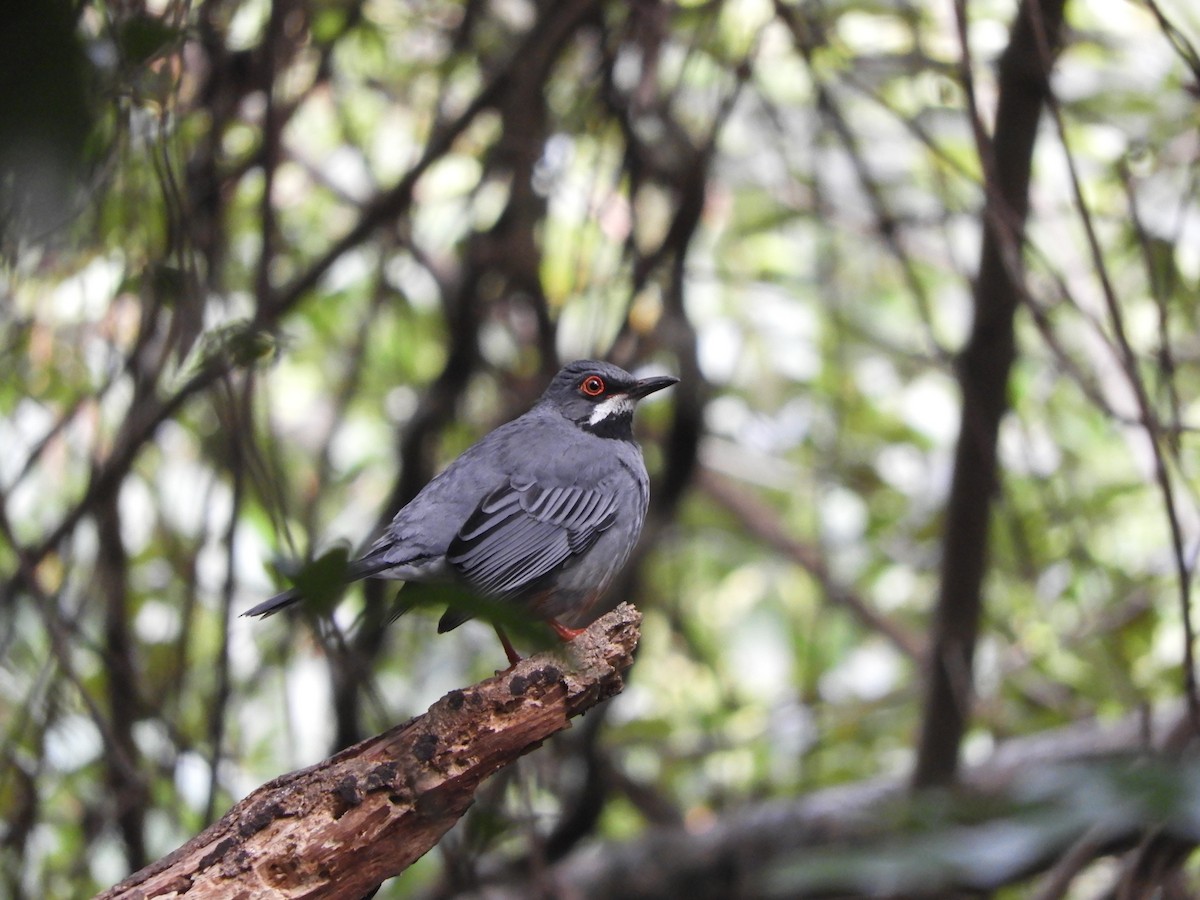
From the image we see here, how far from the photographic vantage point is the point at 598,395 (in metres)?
5.41

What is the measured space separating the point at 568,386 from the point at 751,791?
10.9ft

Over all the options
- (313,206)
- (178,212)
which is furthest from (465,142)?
(178,212)

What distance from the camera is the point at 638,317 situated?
7285mm

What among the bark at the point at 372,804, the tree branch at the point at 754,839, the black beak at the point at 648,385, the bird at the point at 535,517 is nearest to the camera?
the bark at the point at 372,804

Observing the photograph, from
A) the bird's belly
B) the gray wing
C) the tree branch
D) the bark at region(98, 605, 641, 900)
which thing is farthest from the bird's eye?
the tree branch

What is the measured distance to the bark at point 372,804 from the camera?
3.00m

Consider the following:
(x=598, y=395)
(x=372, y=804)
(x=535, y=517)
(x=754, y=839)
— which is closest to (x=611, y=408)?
(x=598, y=395)

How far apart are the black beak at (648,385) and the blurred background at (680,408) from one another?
95 cm

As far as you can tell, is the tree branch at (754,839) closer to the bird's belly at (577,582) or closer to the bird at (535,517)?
the bird's belly at (577,582)

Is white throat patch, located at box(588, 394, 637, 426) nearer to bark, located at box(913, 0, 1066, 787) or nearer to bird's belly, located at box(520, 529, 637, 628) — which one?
bird's belly, located at box(520, 529, 637, 628)

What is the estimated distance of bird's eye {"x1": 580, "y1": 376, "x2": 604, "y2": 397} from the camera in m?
5.38

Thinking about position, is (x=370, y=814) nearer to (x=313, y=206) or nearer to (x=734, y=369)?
(x=734, y=369)

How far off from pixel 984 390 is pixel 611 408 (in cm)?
171

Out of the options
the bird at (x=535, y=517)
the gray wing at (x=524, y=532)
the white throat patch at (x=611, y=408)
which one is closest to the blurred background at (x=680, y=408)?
the bird at (x=535, y=517)
